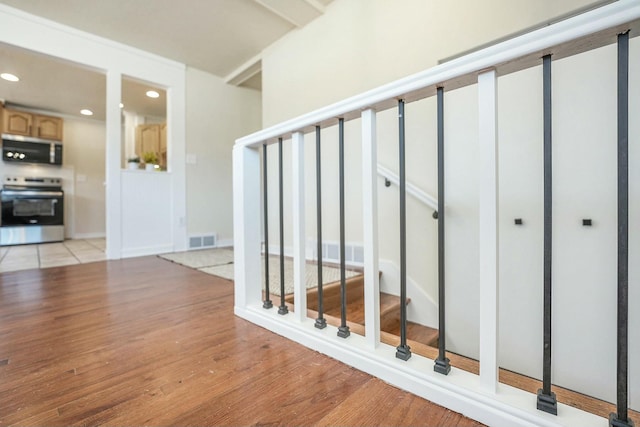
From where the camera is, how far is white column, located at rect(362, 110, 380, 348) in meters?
0.84

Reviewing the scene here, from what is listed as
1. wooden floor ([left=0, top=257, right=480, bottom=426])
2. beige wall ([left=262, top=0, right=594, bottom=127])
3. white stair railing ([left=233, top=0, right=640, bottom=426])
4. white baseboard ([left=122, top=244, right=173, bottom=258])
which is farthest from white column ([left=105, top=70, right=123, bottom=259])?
white stair railing ([left=233, top=0, right=640, bottom=426])

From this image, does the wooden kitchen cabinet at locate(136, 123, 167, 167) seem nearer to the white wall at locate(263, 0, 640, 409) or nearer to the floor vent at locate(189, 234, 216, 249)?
the floor vent at locate(189, 234, 216, 249)

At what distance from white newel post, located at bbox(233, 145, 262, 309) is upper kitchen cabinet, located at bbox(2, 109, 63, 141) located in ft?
17.6

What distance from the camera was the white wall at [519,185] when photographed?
4.59 ft

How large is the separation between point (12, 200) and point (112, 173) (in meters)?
2.66

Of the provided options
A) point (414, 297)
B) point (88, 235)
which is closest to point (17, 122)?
point (88, 235)

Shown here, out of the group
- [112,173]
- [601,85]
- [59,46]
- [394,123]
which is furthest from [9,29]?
[601,85]

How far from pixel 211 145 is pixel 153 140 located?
1.36 meters

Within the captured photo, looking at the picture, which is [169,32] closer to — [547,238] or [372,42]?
[372,42]

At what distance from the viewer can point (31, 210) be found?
445cm

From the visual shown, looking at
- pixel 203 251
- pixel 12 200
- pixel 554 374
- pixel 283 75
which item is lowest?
pixel 554 374

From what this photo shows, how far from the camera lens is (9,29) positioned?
2518 mm

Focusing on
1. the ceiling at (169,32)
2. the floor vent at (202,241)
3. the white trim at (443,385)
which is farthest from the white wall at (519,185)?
the floor vent at (202,241)

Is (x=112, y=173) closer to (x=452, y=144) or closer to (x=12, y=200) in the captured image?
(x=12, y=200)
